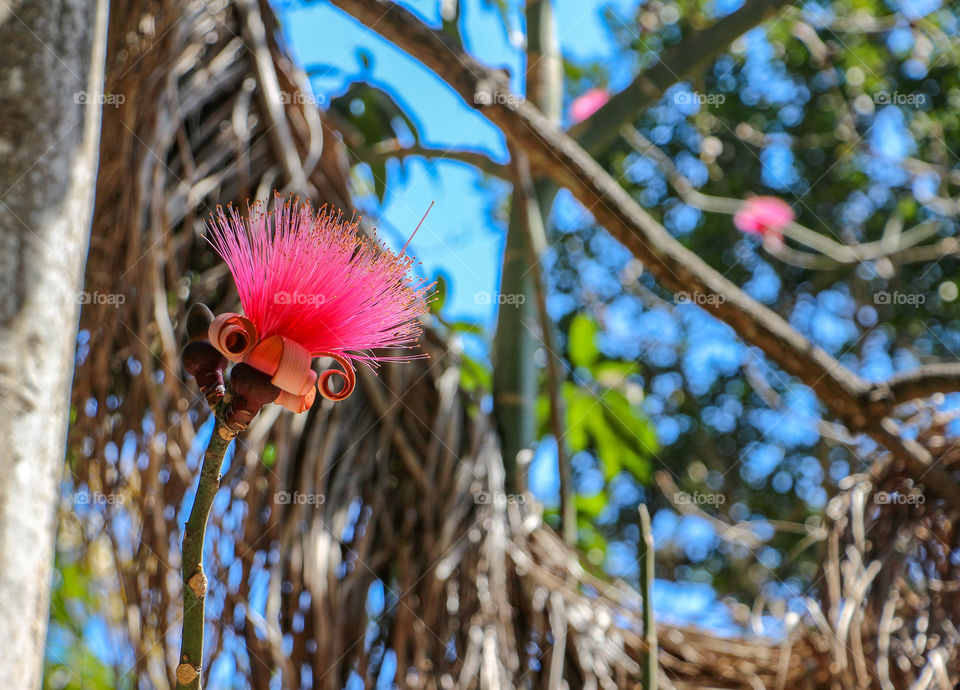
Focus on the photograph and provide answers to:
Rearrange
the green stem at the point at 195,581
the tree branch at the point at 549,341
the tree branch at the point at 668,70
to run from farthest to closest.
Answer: the tree branch at the point at 668,70 → the tree branch at the point at 549,341 → the green stem at the point at 195,581

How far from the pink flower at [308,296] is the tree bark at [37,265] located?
10cm

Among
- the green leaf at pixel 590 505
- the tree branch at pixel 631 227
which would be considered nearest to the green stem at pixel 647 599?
the tree branch at pixel 631 227

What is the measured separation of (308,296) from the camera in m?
0.45

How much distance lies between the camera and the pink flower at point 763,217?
203cm

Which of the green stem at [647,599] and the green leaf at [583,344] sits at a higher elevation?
the green leaf at [583,344]

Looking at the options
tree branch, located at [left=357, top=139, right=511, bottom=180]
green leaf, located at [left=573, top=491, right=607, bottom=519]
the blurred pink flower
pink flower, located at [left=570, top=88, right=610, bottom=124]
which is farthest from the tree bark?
pink flower, located at [left=570, top=88, right=610, bottom=124]

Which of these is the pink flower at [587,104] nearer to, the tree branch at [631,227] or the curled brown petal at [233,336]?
the tree branch at [631,227]

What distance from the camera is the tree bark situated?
1.43 ft

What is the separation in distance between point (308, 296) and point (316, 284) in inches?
0.5

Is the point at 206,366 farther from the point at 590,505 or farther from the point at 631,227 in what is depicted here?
the point at 590,505

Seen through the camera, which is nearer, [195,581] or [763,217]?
[195,581]

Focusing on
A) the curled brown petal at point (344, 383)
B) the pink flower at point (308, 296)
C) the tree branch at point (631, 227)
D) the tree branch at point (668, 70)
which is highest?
the tree branch at point (668, 70)

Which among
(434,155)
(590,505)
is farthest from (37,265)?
(590,505)

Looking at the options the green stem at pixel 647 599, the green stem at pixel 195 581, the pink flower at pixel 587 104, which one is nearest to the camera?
the green stem at pixel 195 581
